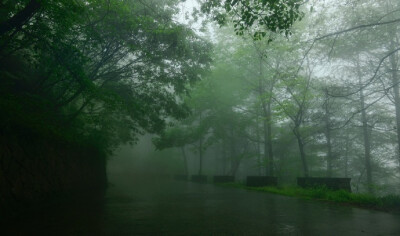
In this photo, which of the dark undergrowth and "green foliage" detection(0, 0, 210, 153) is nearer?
the dark undergrowth

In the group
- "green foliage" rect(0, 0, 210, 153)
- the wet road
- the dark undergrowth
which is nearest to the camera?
the wet road

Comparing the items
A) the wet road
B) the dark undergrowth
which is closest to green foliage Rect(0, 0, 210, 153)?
the wet road

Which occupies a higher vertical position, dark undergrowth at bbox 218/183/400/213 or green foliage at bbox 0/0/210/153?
green foliage at bbox 0/0/210/153

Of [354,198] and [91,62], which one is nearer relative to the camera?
[354,198]

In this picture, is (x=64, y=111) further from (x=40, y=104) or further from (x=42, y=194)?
(x=42, y=194)

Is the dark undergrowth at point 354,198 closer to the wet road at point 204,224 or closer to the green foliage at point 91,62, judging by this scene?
the wet road at point 204,224

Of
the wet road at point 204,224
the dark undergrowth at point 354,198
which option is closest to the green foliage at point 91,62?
the wet road at point 204,224

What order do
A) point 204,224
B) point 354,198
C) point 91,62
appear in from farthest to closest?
point 91,62
point 354,198
point 204,224

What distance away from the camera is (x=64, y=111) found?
13898mm

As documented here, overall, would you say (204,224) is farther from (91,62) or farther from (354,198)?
(91,62)

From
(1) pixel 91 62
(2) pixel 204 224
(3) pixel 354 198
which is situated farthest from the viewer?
(1) pixel 91 62

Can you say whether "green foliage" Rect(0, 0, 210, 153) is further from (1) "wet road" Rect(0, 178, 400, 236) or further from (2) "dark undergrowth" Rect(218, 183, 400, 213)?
(2) "dark undergrowth" Rect(218, 183, 400, 213)

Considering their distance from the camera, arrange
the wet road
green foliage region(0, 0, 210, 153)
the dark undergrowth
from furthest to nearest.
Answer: green foliage region(0, 0, 210, 153), the dark undergrowth, the wet road

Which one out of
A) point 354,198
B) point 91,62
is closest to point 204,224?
point 354,198
